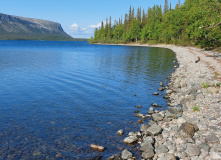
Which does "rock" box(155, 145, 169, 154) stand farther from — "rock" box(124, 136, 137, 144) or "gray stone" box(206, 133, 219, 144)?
"gray stone" box(206, 133, 219, 144)

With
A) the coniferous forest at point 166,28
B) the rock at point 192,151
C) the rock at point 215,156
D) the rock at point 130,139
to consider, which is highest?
the coniferous forest at point 166,28

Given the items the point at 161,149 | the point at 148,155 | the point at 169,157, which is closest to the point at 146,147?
the point at 148,155

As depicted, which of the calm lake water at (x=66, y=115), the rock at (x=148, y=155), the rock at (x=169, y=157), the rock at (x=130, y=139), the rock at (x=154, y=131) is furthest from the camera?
the rock at (x=154, y=131)

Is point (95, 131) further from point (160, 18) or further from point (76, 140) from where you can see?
point (160, 18)

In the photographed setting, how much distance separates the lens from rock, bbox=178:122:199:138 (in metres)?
10.4

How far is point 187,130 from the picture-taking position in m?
10.5

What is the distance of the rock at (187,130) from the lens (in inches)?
409

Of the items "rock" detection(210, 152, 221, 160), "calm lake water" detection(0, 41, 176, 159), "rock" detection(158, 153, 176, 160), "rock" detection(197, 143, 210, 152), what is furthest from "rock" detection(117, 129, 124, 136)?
"rock" detection(210, 152, 221, 160)

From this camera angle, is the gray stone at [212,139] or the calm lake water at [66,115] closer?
the gray stone at [212,139]

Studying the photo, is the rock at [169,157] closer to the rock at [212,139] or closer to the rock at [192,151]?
the rock at [192,151]

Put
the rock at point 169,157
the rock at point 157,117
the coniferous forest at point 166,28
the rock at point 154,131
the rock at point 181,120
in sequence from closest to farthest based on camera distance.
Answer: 1. the rock at point 169,157
2. the rock at point 154,131
3. the rock at point 181,120
4. the rock at point 157,117
5. the coniferous forest at point 166,28

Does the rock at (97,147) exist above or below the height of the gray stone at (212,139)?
below

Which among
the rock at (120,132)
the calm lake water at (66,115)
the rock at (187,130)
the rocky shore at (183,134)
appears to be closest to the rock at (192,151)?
the rocky shore at (183,134)

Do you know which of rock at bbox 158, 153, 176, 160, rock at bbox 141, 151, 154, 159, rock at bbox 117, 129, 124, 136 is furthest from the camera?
rock at bbox 117, 129, 124, 136
